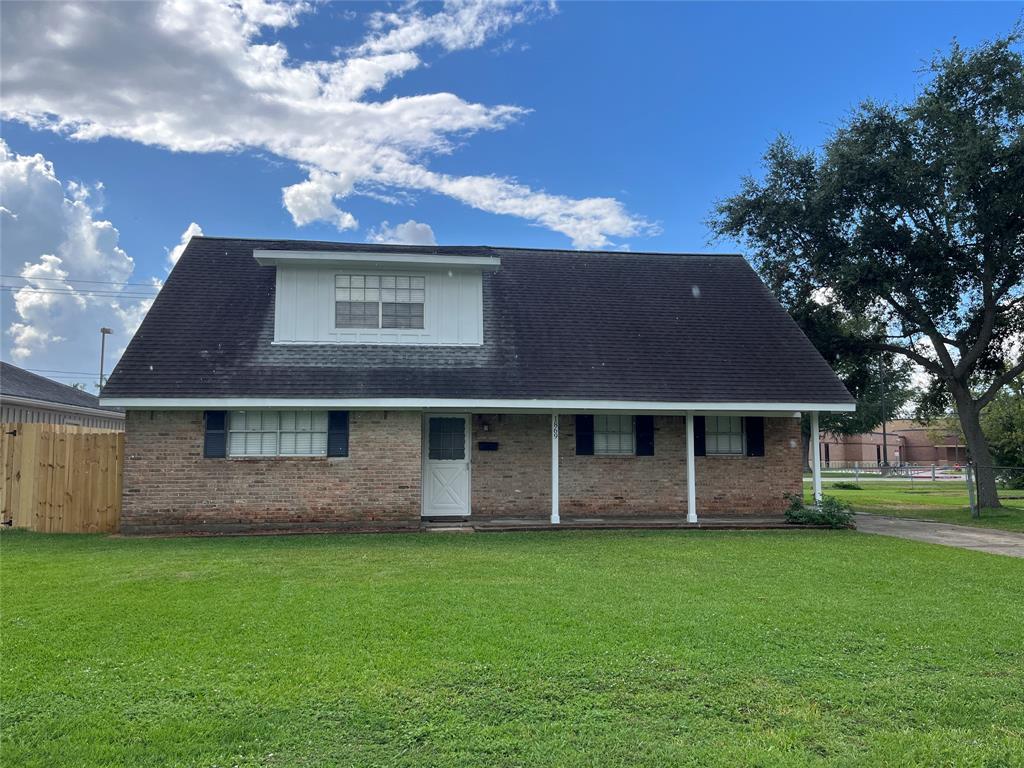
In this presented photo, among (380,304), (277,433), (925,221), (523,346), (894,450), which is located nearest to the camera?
(277,433)

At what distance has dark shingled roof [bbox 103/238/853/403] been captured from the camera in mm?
13125

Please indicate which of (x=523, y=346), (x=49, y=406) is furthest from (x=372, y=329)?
(x=49, y=406)

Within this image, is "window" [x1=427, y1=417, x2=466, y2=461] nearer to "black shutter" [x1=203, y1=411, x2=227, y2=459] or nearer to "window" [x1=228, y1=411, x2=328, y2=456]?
"window" [x1=228, y1=411, x2=328, y2=456]

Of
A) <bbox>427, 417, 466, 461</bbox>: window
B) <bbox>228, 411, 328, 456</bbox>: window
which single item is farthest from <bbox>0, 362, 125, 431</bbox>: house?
<bbox>427, 417, 466, 461</bbox>: window

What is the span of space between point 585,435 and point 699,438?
2.37 metres

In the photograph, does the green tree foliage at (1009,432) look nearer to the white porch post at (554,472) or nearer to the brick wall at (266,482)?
the white porch post at (554,472)

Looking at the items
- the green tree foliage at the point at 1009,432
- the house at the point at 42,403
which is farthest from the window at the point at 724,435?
the green tree foliage at the point at 1009,432

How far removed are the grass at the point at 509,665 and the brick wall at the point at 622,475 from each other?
5311mm

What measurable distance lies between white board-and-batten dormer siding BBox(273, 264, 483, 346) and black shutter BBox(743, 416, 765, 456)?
588 centimetres

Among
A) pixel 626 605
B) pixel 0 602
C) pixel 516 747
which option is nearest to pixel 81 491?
pixel 0 602

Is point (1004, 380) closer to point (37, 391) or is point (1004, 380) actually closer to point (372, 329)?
point (372, 329)

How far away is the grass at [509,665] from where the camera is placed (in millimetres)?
3805

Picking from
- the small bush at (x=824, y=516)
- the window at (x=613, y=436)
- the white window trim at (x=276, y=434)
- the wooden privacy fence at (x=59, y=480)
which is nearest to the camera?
the wooden privacy fence at (x=59, y=480)

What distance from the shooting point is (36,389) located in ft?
69.3
